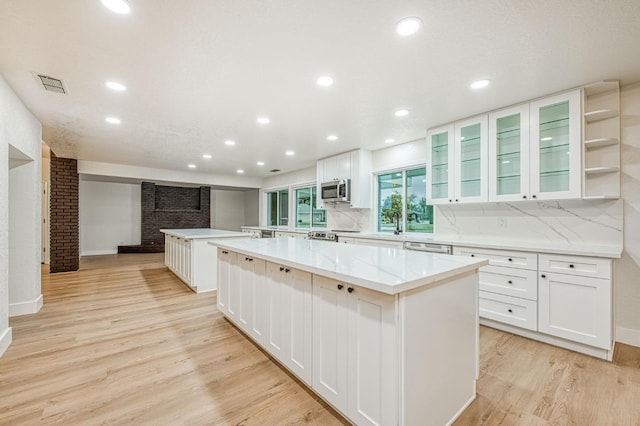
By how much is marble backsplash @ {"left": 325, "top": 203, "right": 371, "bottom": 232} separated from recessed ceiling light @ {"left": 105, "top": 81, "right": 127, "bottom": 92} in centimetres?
395

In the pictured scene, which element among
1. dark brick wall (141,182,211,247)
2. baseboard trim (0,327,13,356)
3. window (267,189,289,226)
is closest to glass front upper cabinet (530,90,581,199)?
baseboard trim (0,327,13,356)

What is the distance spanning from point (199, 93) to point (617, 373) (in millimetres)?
4243

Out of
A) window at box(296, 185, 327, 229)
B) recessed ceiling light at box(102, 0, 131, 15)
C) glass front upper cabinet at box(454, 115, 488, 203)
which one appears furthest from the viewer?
window at box(296, 185, 327, 229)

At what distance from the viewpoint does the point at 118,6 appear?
1.60 m

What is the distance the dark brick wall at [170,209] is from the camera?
30.4 ft

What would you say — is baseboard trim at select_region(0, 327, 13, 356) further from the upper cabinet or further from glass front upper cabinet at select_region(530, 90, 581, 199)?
glass front upper cabinet at select_region(530, 90, 581, 199)

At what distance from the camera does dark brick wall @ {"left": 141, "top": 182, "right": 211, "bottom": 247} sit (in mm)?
9258

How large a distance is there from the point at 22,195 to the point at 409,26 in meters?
4.52

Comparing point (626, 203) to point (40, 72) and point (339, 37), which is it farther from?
point (40, 72)

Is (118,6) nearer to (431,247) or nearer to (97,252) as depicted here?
(431,247)

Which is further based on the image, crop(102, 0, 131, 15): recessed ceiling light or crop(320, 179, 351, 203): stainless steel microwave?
crop(320, 179, 351, 203): stainless steel microwave

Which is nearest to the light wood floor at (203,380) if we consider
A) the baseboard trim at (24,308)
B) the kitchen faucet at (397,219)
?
the baseboard trim at (24,308)

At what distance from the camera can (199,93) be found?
2816 millimetres

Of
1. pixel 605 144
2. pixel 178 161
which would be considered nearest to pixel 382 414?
pixel 605 144
